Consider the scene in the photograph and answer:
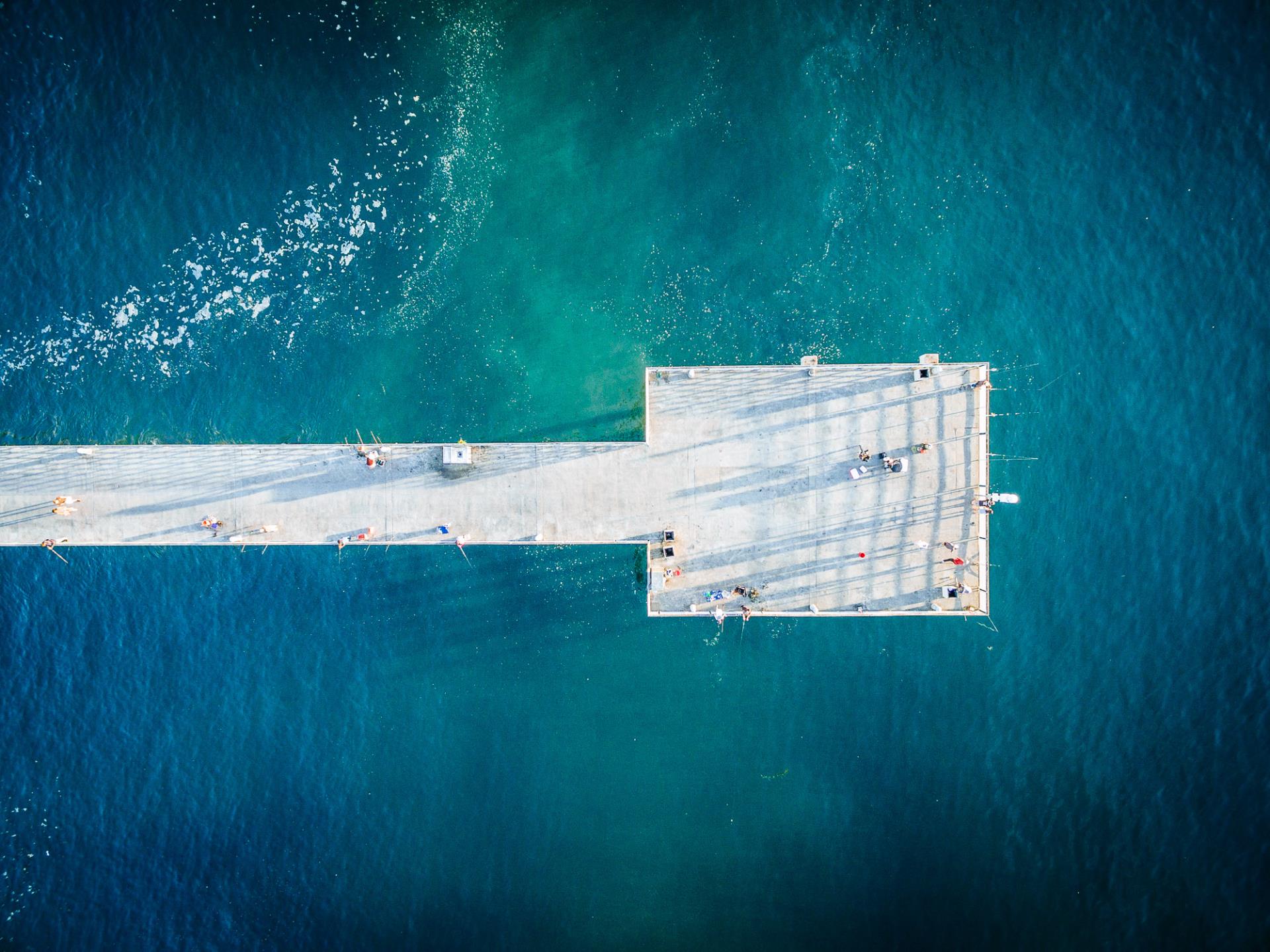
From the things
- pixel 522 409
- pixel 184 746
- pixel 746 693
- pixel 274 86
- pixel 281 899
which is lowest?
pixel 281 899

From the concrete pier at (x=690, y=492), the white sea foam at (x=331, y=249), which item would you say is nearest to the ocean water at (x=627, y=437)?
the white sea foam at (x=331, y=249)

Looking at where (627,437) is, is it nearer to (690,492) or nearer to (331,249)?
(690,492)

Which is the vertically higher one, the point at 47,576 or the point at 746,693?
the point at 47,576

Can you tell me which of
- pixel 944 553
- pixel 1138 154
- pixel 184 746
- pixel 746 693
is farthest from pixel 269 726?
pixel 1138 154

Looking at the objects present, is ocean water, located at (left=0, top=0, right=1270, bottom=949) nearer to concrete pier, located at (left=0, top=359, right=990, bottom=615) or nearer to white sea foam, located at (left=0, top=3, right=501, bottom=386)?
white sea foam, located at (left=0, top=3, right=501, bottom=386)

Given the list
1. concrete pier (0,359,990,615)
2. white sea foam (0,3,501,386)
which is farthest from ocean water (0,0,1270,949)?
concrete pier (0,359,990,615)

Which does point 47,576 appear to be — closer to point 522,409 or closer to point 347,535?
point 347,535
